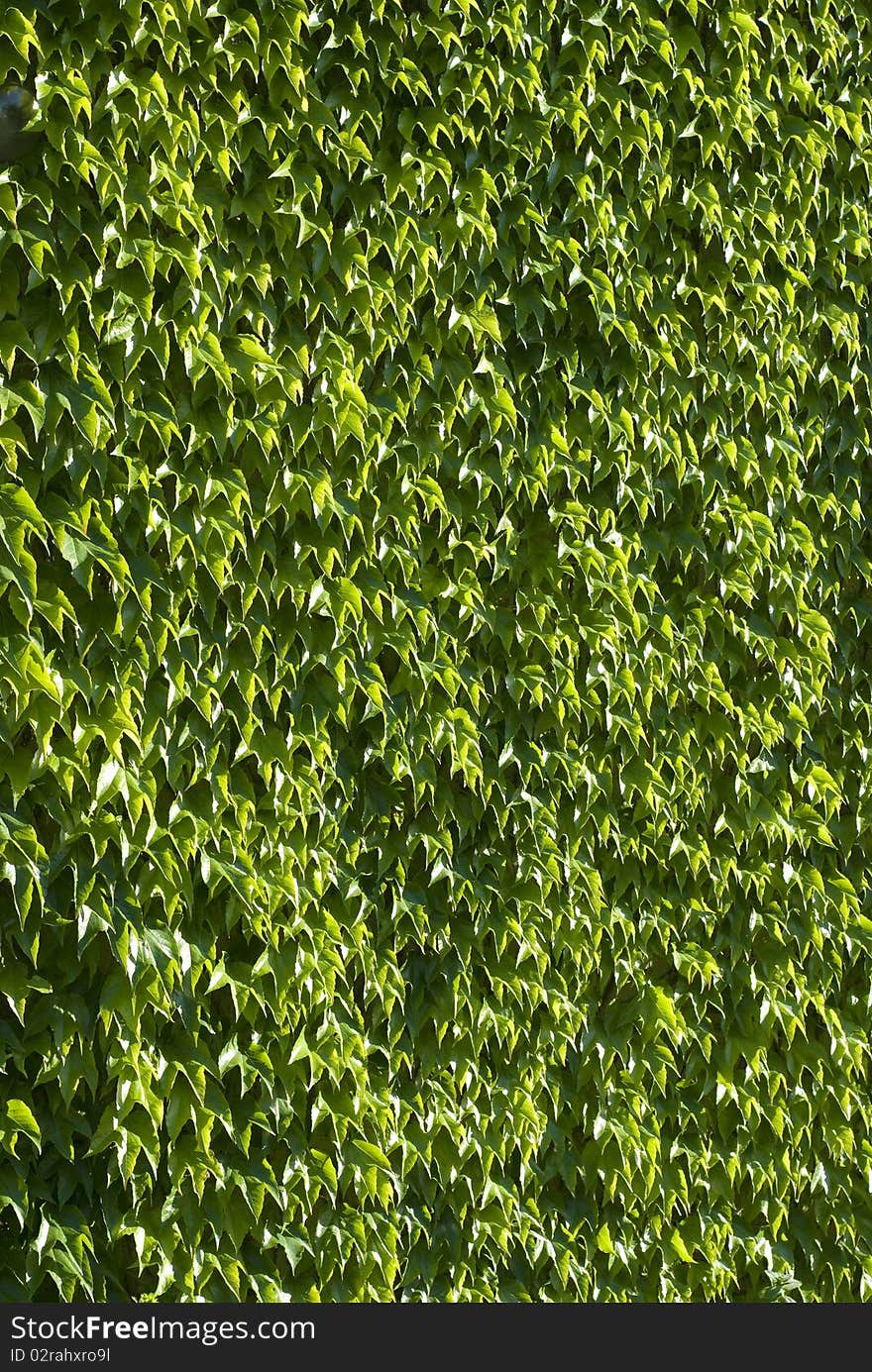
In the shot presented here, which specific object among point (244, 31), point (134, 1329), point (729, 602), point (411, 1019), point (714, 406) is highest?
point (244, 31)

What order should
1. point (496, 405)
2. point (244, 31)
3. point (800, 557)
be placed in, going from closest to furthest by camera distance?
point (244, 31) → point (496, 405) → point (800, 557)

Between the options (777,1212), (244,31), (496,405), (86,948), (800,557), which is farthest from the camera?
(800,557)

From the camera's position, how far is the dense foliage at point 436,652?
180 cm

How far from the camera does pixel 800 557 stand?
2428 mm

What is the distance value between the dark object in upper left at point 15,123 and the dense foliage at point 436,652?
0.02m

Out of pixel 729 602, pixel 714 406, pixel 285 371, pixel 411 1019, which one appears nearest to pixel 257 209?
pixel 285 371

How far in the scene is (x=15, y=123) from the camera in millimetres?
1767

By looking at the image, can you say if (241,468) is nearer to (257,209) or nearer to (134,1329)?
(257,209)

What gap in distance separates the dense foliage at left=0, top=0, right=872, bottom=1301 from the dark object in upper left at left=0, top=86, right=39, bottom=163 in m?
0.02

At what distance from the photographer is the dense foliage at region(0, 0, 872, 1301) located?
5.92 feet

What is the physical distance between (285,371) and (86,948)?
3.05ft

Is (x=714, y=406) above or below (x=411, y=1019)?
above

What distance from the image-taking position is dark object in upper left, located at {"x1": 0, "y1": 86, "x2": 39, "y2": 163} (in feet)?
5.74

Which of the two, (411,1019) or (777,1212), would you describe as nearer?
(411,1019)
